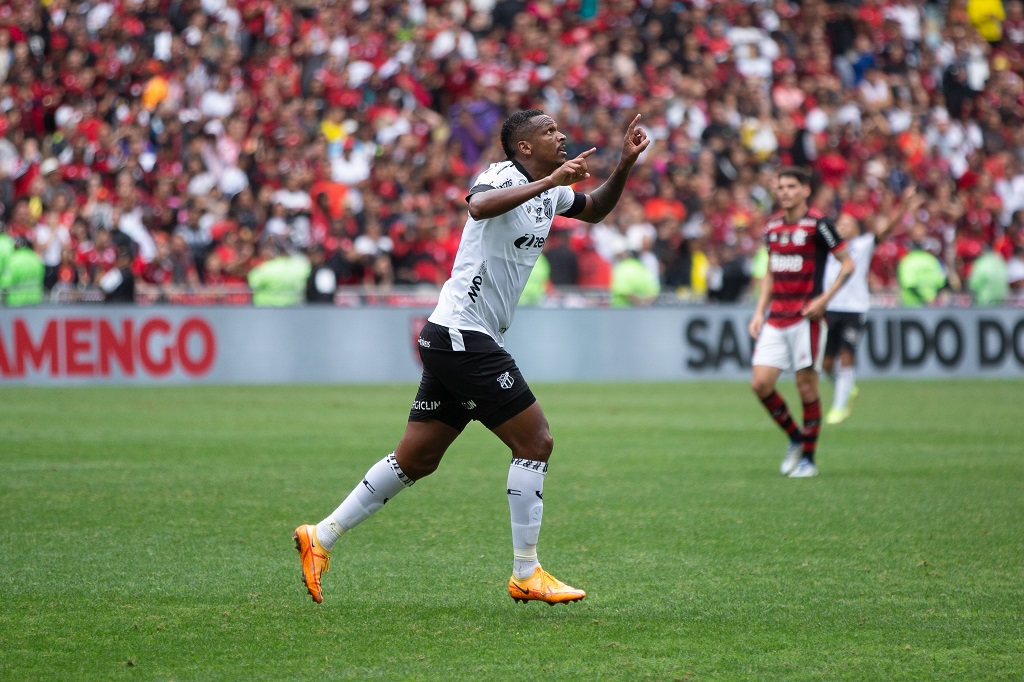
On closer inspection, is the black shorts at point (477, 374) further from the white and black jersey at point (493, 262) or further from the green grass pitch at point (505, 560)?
the green grass pitch at point (505, 560)

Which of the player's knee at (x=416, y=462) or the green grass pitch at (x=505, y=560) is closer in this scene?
the green grass pitch at (x=505, y=560)

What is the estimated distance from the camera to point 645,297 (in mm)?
21312

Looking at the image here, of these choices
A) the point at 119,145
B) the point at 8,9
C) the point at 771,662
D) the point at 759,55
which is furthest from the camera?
the point at 759,55

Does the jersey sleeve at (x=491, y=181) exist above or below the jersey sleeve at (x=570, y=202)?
above

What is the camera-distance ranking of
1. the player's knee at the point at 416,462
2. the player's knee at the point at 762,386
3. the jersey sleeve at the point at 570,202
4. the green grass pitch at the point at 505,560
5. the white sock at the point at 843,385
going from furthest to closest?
1. the white sock at the point at 843,385
2. the player's knee at the point at 762,386
3. the jersey sleeve at the point at 570,202
4. the player's knee at the point at 416,462
5. the green grass pitch at the point at 505,560

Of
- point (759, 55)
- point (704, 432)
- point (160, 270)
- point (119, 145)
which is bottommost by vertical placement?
point (704, 432)

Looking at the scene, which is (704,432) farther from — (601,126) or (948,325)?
(601,126)

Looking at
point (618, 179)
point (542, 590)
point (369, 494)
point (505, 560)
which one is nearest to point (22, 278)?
point (505, 560)

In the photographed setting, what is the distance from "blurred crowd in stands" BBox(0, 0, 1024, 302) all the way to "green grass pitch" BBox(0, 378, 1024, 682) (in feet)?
23.7

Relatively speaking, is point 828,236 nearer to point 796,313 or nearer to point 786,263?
Answer: point 786,263

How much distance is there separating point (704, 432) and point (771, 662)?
9.06m

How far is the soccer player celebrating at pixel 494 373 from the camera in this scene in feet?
19.9

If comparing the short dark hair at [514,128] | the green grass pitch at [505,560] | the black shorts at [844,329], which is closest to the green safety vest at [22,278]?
the green grass pitch at [505,560]

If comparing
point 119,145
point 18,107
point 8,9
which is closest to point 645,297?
point 119,145
